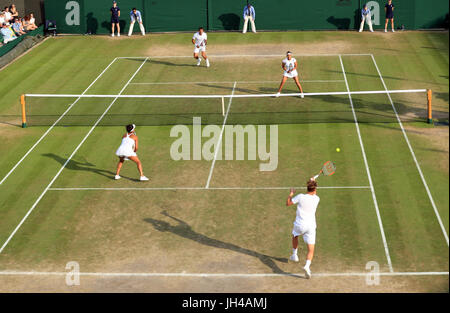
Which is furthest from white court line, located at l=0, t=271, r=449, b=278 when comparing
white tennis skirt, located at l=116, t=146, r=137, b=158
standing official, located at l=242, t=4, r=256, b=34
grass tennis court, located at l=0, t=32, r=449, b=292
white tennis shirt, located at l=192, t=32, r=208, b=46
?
standing official, located at l=242, t=4, r=256, b=34

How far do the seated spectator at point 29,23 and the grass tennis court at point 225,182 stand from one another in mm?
6015

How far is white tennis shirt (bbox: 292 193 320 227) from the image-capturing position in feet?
50.8

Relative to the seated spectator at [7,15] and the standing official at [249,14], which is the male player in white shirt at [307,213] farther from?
the seated spectator at [7,15]

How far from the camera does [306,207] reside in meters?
15.5

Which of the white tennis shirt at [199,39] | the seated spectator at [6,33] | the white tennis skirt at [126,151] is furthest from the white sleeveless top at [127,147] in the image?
the seated spectator at [6,33]

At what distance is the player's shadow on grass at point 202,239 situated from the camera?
1693 centimetres

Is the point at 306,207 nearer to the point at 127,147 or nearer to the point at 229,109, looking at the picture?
the point at 127,147

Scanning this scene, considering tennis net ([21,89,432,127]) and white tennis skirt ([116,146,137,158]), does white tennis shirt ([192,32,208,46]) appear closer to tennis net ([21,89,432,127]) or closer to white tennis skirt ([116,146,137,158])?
tennis net ([21,89,432,127])

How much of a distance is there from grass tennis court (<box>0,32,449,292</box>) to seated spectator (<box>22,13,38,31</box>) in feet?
19.7

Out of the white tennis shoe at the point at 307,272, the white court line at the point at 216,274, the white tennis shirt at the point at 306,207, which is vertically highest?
the white tennis shirt at the point at 306,207

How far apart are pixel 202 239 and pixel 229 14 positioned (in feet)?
91.7

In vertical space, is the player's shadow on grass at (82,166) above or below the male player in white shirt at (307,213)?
below

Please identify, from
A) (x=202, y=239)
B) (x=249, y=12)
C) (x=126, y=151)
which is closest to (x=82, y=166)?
(x=126, y=151)
